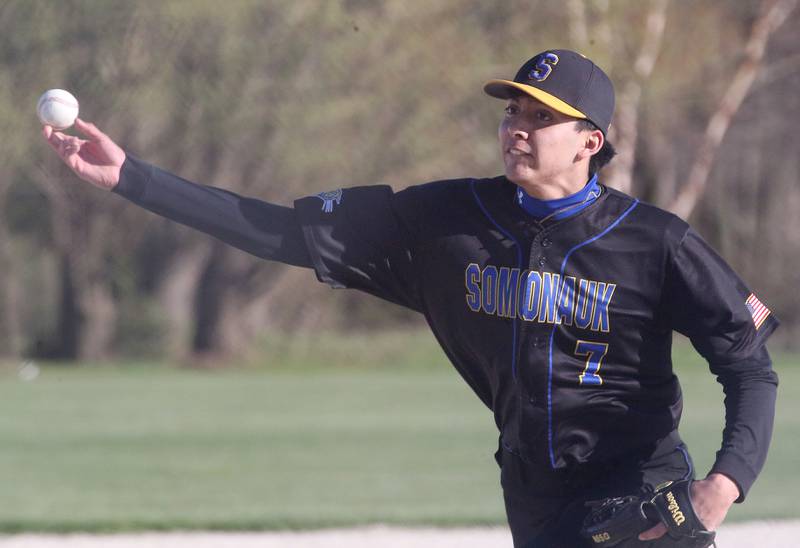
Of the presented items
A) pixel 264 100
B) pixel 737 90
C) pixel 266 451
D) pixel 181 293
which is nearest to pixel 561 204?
pixel 266 451

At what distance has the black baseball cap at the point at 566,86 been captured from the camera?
3037 millimetres

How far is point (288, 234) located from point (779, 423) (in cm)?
925

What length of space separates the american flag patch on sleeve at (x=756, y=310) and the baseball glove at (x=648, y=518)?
411 mm

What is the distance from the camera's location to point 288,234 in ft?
10.7

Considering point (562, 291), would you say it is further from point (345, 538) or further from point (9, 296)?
point (9, 296)

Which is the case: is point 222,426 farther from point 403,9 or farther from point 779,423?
point 403,9

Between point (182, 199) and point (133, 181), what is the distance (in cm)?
12

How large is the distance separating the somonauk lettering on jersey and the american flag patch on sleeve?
0.30 m

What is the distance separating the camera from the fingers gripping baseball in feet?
10.2

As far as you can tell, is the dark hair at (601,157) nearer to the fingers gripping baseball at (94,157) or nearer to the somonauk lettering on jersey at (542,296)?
the somonauk lettering on jersey at (542,296)

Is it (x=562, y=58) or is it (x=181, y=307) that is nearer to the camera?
(x=562, y=58)

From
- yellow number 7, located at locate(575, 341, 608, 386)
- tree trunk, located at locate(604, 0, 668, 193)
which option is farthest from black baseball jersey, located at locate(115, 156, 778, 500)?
tree trunk, located at locate(604, 0, 668, 193)

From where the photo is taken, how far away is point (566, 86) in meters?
3.06

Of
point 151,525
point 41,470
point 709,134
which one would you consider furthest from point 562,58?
point 709,134
